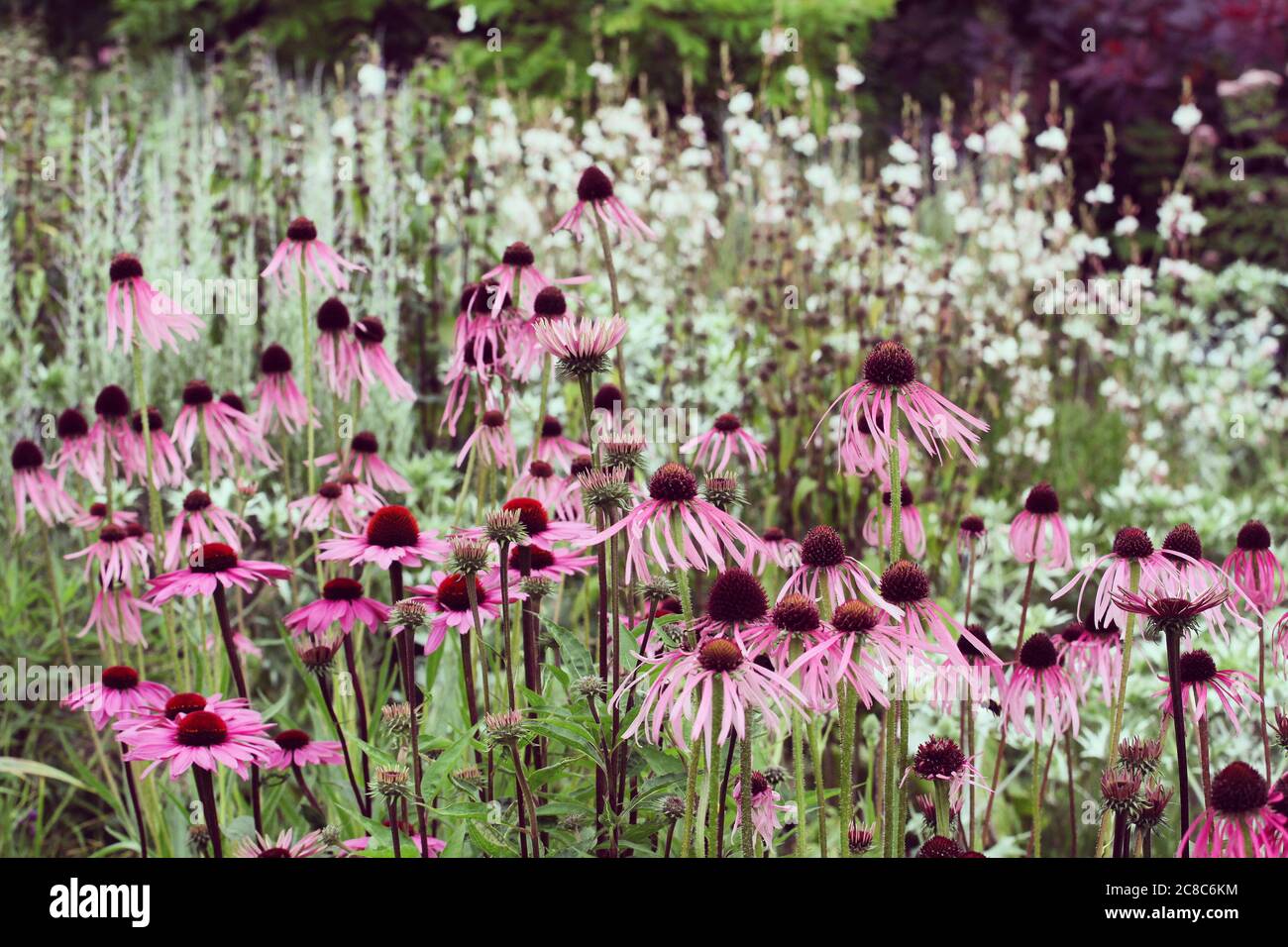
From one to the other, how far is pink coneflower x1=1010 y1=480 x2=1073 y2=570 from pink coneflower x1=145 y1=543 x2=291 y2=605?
1.02 m

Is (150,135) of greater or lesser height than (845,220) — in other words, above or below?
above

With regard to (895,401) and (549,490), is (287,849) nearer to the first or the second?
(549,490)

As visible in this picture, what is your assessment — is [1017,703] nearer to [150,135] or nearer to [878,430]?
[878,430]

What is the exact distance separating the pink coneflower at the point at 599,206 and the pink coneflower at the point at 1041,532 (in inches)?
26.3

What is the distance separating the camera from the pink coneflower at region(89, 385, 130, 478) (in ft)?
6.86

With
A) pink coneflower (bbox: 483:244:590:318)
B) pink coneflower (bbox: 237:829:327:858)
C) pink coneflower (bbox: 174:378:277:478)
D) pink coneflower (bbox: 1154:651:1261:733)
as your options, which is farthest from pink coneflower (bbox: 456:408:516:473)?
pink coneflower (bbox: 1154:651:1261:733)

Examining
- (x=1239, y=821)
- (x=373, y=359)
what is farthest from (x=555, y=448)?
(x=1239, y=821)

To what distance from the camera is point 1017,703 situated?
1.60 m

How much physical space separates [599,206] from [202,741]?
93 cm

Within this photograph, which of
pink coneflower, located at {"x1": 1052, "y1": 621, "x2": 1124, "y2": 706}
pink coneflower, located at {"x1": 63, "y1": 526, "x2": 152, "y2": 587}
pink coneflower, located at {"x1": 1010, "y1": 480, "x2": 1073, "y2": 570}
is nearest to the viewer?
pink coneflower, located at {"x1": 1052, "y1": 621, "x2": 1124, "y2": 706}

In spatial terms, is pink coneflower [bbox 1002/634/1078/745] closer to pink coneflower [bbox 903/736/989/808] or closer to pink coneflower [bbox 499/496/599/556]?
pink coneflower [bbox 903/736/989/808]
